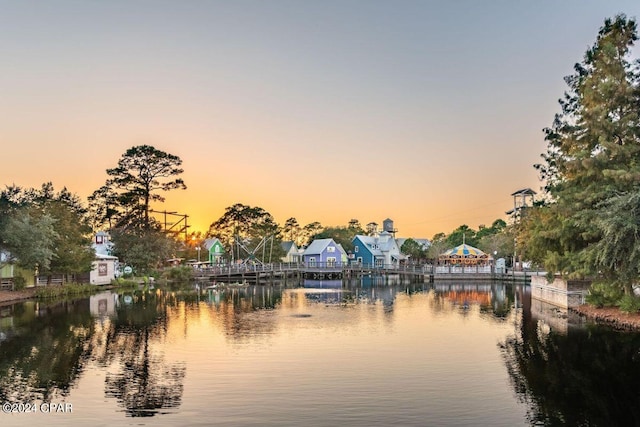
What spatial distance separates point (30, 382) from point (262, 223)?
95212 mm

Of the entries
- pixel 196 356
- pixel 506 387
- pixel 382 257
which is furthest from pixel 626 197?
pixel 382 257

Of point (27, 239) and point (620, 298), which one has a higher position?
point (27, 239)

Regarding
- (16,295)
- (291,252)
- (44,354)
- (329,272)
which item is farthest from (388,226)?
(44,354)

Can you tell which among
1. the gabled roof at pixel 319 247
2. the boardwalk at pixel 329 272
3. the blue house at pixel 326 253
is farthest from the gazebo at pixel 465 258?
the gabled roof at pixel 319 247

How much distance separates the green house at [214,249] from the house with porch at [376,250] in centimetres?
2431

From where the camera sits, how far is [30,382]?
1731 centimetres

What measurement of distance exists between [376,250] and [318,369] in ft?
282

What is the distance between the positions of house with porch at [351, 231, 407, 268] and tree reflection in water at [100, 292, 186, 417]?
72604mm

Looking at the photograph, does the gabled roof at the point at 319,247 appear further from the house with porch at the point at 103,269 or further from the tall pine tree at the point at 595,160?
the tall pine tree at the point at 595,160

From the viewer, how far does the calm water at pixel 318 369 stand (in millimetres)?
14398

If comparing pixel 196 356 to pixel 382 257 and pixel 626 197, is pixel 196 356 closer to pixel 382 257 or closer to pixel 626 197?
pixel 626 197

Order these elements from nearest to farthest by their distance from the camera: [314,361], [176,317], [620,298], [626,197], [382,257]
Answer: [314,361] < [626,197] < [620,298] < [176,317] < [382,257]

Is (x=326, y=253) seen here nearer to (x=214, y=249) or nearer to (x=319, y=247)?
(x=319, y=247)

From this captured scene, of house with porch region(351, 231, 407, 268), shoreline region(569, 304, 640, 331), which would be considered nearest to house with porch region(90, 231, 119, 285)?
shoreline region(569, 304, 640, 331)
